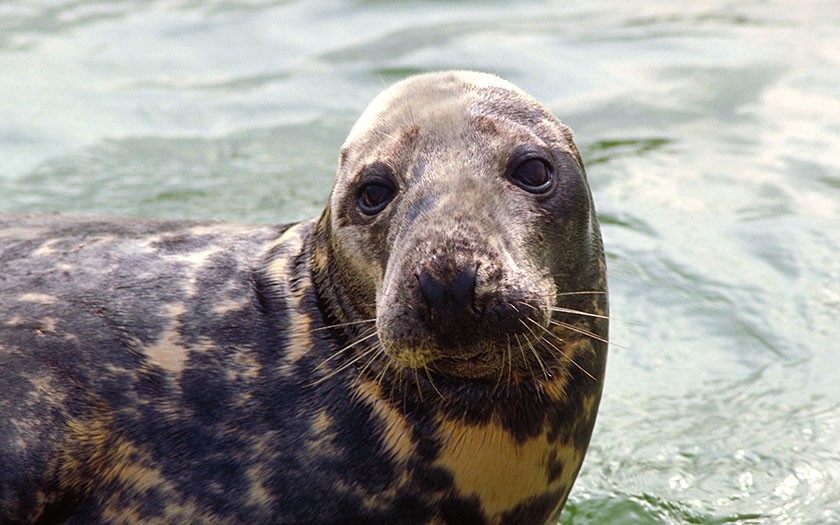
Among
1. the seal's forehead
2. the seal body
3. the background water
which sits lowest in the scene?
the background water

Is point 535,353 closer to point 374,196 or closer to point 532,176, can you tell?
point 532,176

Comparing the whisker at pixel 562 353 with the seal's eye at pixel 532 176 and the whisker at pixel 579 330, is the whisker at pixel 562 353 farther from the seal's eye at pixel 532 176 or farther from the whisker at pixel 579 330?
the seal's eye at pixel 532 176

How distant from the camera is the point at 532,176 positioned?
3.95 metres

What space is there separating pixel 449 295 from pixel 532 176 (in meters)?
0.69

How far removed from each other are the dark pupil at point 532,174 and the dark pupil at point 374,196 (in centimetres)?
38

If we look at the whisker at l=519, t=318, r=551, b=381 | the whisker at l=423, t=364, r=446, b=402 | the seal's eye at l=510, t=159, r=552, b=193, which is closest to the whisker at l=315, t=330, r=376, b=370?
the whisker at l=423, t=364, r=446, b=402

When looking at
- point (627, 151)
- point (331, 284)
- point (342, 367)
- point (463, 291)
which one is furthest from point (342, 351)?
point (627, 151)

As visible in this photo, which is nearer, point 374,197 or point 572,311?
point 572,311

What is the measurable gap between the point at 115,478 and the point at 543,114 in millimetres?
1723

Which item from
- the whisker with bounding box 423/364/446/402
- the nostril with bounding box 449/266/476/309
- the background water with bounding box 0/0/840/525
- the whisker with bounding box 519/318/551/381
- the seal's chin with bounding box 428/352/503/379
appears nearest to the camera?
the nostril with bounding box 449/266/476/309

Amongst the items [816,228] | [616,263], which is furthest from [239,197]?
[816,228]

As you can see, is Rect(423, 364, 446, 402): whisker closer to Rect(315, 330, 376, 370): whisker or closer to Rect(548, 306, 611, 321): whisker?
Rect(315, 330, 376, 370): whisker

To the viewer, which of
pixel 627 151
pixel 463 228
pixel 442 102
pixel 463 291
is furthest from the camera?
pixel 627 151

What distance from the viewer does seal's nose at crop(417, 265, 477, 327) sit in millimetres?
3393
